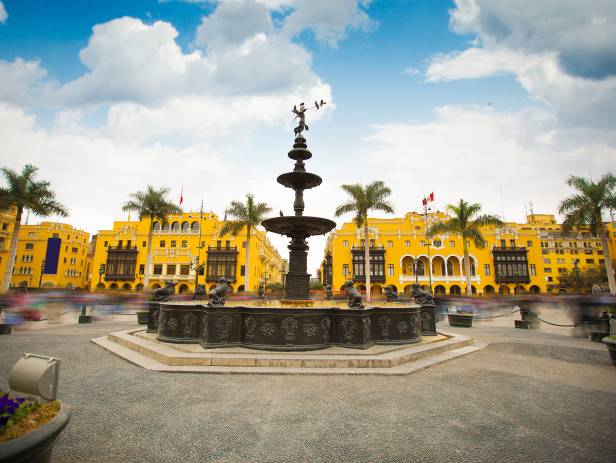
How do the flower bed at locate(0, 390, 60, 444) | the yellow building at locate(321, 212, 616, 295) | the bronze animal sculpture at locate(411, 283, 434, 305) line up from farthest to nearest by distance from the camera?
the yellow building at locate(321, 212, 616, 295) < the bronze animal sculpture at locate(411, 283, 434, 305) < the flower bed at locate(0, 390, 60, 444)

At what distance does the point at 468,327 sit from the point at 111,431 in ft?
54.0

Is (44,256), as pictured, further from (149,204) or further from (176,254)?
(149,204)

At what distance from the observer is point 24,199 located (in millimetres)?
27062

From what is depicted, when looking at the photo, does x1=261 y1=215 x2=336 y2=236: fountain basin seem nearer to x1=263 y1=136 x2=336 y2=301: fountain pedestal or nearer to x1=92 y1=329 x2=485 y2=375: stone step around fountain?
x1=263 y1=136 x2=336 y2=301: fountain pedestal

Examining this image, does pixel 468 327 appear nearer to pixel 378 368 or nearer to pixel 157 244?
pixel 378 368

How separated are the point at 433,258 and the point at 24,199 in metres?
54.1

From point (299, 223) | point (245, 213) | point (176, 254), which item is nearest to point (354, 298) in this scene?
point (299, 223)

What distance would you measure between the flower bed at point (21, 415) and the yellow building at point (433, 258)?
160 ft

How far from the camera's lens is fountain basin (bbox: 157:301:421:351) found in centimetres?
770

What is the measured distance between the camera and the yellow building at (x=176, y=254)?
5491cm

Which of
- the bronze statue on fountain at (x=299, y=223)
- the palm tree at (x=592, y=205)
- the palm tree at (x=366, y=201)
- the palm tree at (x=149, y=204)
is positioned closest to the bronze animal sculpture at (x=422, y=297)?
the bronze statue on fountain at (x=299, y=223)

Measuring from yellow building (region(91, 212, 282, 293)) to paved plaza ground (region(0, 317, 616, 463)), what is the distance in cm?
4841

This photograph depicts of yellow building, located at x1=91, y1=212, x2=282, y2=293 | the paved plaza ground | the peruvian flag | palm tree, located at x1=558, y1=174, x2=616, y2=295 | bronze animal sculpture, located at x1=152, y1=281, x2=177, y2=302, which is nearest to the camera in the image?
the paved plaza ground

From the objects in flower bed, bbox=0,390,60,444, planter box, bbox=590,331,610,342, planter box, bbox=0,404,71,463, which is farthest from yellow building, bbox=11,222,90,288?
planter box, bbox=590,331,610,342
